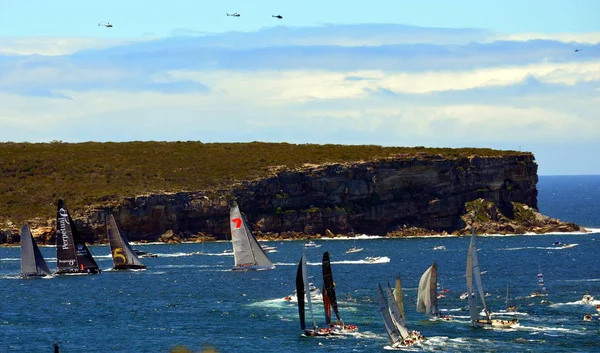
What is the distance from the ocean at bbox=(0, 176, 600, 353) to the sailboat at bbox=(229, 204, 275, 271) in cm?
178

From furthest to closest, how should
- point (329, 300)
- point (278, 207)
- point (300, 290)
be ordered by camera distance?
1. point (278, 207)
2. point (329, 300)
3. point (300, 290)

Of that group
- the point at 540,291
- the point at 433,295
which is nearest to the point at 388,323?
the point at 433,295

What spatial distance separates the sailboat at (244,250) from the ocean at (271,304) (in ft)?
5.84

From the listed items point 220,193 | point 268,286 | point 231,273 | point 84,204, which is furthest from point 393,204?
point 268,286

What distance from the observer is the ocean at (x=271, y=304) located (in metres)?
81.8

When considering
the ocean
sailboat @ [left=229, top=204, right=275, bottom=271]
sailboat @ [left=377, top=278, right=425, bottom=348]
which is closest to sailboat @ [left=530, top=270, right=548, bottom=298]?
the ocean

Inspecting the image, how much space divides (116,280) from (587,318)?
56898 mm

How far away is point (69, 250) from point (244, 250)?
1967cm

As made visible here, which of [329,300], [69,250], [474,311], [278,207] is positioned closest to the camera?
[329,300]

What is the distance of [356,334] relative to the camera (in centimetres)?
8356

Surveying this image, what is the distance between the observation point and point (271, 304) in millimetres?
103688

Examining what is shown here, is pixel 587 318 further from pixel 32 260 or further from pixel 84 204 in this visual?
pixel 84 204

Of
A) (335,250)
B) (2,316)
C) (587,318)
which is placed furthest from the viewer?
(335,250)

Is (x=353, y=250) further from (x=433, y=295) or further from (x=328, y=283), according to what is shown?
(x=328, y=283)
